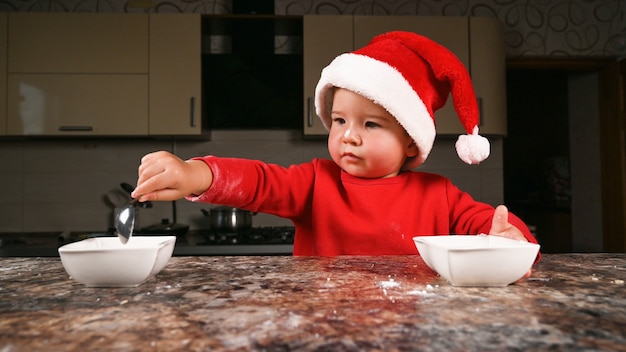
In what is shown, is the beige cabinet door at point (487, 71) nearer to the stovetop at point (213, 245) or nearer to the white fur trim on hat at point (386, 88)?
the stovetop at point (213, 245)

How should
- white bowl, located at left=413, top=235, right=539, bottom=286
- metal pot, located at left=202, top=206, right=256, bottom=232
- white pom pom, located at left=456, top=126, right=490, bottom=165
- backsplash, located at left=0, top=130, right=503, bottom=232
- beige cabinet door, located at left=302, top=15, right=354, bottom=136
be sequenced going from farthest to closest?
1. backsplash, located at left=0, top=130, right=503, bottom=232
2. beige cabinet door, located at left=302, top=15, right=354, bottom=136
3. metal pot, located at left=202, top=206, right=256, bottom=232
4. white pom pom, located at left=456, top=126, right=490, bottom=165
5. white bowl, located at left=413, top=235, right=539, bottom=286

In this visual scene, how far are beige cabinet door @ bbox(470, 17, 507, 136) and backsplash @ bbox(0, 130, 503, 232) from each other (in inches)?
38.4

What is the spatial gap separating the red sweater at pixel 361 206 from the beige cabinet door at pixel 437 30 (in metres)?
1.45

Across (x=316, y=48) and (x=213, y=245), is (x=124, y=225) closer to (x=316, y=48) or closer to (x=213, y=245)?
(x=213, y=245)

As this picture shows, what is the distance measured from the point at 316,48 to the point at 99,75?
1124 mm

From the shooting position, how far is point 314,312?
1.43ft

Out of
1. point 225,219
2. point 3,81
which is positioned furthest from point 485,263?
point 3,81

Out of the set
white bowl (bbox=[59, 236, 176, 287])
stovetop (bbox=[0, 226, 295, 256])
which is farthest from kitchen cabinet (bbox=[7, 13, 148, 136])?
white bowl (bbox=[59, 236, 176, 287])

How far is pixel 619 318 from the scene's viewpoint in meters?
0.42

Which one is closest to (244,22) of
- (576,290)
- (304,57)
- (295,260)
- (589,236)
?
(304,57)

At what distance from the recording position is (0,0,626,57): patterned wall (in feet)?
9.17

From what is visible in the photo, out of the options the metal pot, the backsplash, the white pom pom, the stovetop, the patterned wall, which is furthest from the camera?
the patterned wall

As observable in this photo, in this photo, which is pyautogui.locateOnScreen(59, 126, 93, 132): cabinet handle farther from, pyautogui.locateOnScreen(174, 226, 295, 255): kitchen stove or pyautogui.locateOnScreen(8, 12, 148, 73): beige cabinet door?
pyautogui.locateOnScreen(174, 226, 295, 255): kitchen stove

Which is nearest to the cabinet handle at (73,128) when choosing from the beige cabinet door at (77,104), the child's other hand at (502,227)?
the beige cabinet door at (77,104)
